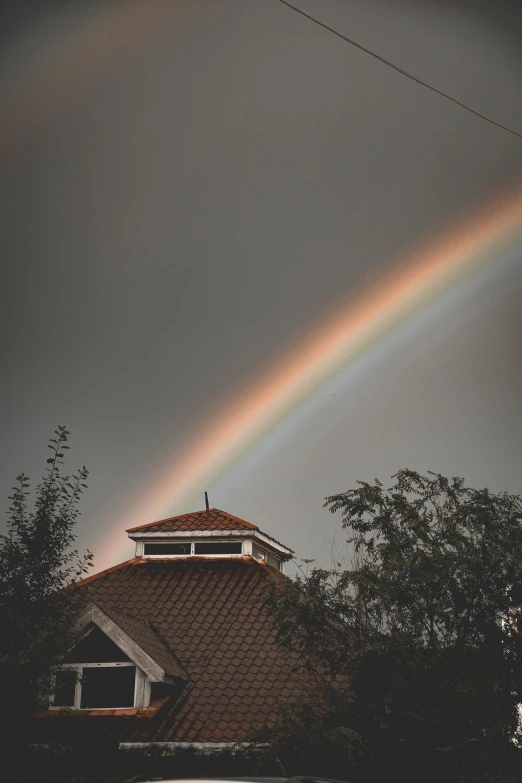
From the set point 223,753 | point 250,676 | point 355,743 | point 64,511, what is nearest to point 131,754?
point 223,753

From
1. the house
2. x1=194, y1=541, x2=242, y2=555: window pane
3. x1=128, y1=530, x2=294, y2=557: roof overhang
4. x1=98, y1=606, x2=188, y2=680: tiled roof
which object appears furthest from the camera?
x1=194, y1=541, x2=242, y2=555: window pane

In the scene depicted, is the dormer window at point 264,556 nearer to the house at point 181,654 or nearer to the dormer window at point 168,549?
the house at point 181,654

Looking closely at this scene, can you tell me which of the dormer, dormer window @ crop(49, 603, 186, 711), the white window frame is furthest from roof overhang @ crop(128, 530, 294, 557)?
the white window frame

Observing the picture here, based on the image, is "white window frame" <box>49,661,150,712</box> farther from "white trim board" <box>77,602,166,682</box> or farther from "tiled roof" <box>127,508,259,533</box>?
"tiled roof" <box>127,508,259,533</box>

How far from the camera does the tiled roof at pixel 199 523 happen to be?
75.5ft

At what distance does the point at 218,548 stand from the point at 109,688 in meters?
6.14

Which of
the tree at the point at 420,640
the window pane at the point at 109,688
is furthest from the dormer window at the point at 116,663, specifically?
the tree at the point at 420,640

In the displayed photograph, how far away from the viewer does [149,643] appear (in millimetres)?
17344

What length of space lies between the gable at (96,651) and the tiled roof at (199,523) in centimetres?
591

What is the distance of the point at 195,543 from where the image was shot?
2308 cm

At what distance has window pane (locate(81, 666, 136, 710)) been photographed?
17.4 meters

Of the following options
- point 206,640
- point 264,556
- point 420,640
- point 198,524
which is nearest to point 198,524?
point 198,524

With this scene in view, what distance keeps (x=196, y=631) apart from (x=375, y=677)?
7.60 metres

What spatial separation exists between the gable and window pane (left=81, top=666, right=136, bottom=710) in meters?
0.27
